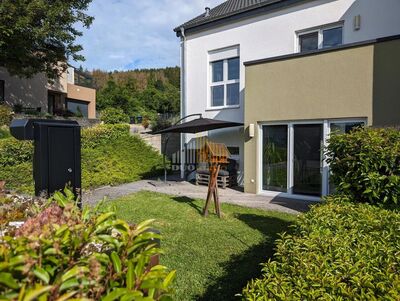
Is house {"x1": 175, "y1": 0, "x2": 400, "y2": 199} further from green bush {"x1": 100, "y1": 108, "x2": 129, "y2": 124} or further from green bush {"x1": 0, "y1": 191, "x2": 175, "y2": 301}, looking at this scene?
green bush {"x1": 100, "y1": 108, "x2": 129, "y2": 124}

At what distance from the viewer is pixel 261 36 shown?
11.1 metres

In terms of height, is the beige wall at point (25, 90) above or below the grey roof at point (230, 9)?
below

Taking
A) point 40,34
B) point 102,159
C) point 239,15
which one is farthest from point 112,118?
point 239,15

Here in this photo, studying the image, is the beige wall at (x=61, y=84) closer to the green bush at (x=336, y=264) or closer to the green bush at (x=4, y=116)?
the green bush at (x=4, y=116)

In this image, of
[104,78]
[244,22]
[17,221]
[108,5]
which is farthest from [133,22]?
[104,78]

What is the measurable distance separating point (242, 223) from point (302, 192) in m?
3.32

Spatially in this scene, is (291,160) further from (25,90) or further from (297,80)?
(25,90)

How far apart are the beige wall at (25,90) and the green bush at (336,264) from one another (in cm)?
2296

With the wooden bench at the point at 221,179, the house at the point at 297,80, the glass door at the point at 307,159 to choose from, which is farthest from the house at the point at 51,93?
the glass door at the point at 307,159

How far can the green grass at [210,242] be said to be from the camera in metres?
3.85

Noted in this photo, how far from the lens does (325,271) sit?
208 cm

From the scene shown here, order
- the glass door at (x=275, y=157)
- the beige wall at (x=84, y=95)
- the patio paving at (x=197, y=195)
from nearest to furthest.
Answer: the patio paving at (x=197, y=195)
the glass door at (x=275, y=157)
the beige wall at (x=84, y=95)

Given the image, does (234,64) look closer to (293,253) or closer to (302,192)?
(302,192)

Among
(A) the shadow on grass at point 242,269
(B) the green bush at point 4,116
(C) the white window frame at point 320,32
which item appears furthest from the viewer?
(B) the green bush at point 4,116
